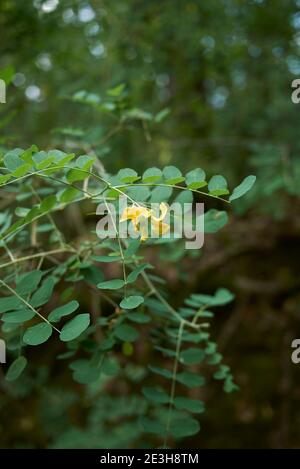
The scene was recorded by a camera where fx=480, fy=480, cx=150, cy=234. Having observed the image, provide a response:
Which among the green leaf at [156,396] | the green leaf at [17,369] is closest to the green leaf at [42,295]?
the green leaf at [17,369]

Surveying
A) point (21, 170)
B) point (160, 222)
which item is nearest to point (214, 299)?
point (160, 222)

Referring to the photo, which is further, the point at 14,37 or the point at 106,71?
the point at 106,71

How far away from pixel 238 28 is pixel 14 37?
1.05 m

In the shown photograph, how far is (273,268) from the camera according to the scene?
235cm

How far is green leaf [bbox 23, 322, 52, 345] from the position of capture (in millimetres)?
708

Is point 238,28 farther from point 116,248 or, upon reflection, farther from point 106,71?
point 116,248

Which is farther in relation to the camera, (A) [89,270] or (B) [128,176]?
(A) [89,270]

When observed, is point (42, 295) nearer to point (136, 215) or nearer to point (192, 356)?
point (136, 215)

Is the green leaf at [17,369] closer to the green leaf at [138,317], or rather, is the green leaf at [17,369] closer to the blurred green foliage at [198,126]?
the green leaf at [138,317]

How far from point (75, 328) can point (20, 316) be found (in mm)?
105

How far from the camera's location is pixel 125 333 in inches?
36.4
